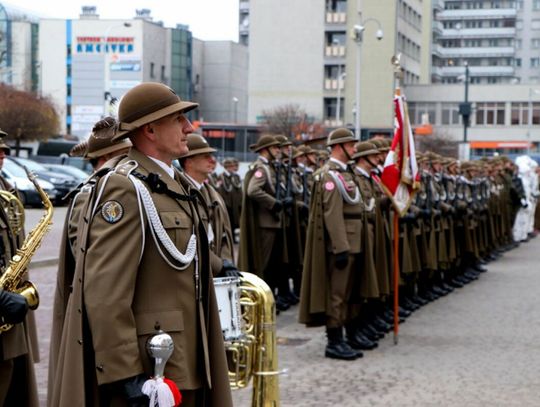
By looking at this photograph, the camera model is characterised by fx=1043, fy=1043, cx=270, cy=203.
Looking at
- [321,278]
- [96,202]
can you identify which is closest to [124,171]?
[96,202]

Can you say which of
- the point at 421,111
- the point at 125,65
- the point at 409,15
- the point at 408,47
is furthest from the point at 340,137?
the point at 421,111

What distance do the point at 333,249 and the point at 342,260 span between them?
133 mm

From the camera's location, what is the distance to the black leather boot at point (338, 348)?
9828 millimetres

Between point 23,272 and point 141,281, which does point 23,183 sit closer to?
point 23,272

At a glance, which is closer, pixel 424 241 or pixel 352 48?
pixel 424 241

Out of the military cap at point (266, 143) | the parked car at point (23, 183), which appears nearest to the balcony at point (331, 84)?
the parked car at point (23, 183)

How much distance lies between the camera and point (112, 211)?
13.7 feet

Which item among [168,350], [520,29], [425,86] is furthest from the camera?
[520,29]

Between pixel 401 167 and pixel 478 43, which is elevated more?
pixel 478 43

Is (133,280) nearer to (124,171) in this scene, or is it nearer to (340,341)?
(124,171)

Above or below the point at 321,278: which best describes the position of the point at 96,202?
above

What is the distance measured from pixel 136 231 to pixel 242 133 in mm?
74229

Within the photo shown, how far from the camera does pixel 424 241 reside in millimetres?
13836

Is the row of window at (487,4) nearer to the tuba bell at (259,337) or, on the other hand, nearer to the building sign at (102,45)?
the building sign at (102,45)
